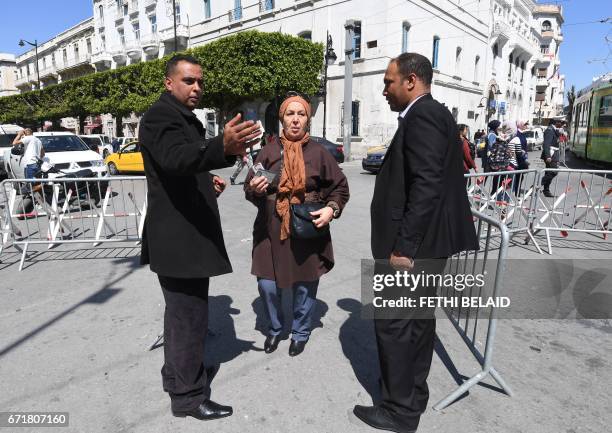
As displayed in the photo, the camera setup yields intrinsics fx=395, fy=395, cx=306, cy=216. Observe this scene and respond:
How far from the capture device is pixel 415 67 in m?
2.09

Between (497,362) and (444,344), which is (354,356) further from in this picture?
(497,362)

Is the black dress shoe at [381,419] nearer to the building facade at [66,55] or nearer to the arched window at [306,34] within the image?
the arched window at [306,34]

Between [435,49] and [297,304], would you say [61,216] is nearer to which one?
[297,304]

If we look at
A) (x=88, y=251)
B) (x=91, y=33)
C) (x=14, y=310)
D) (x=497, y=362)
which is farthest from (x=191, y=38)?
(x=497, y=362)

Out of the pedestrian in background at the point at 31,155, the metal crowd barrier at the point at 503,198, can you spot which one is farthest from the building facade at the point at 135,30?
the metal crowd barrier at the point at 503,198

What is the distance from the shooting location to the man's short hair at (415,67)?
209cm

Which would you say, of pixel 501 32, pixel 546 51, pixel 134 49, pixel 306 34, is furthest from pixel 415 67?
pixel 546 51

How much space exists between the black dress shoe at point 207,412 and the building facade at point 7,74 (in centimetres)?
8734

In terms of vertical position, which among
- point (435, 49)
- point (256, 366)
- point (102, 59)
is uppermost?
point (102, 59)

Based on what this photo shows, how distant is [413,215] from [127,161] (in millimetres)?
16514

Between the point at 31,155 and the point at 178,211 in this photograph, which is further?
the point at 31,155

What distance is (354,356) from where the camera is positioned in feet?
10.2

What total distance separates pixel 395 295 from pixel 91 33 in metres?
54.0

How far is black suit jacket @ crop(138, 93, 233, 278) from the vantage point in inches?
79.4
